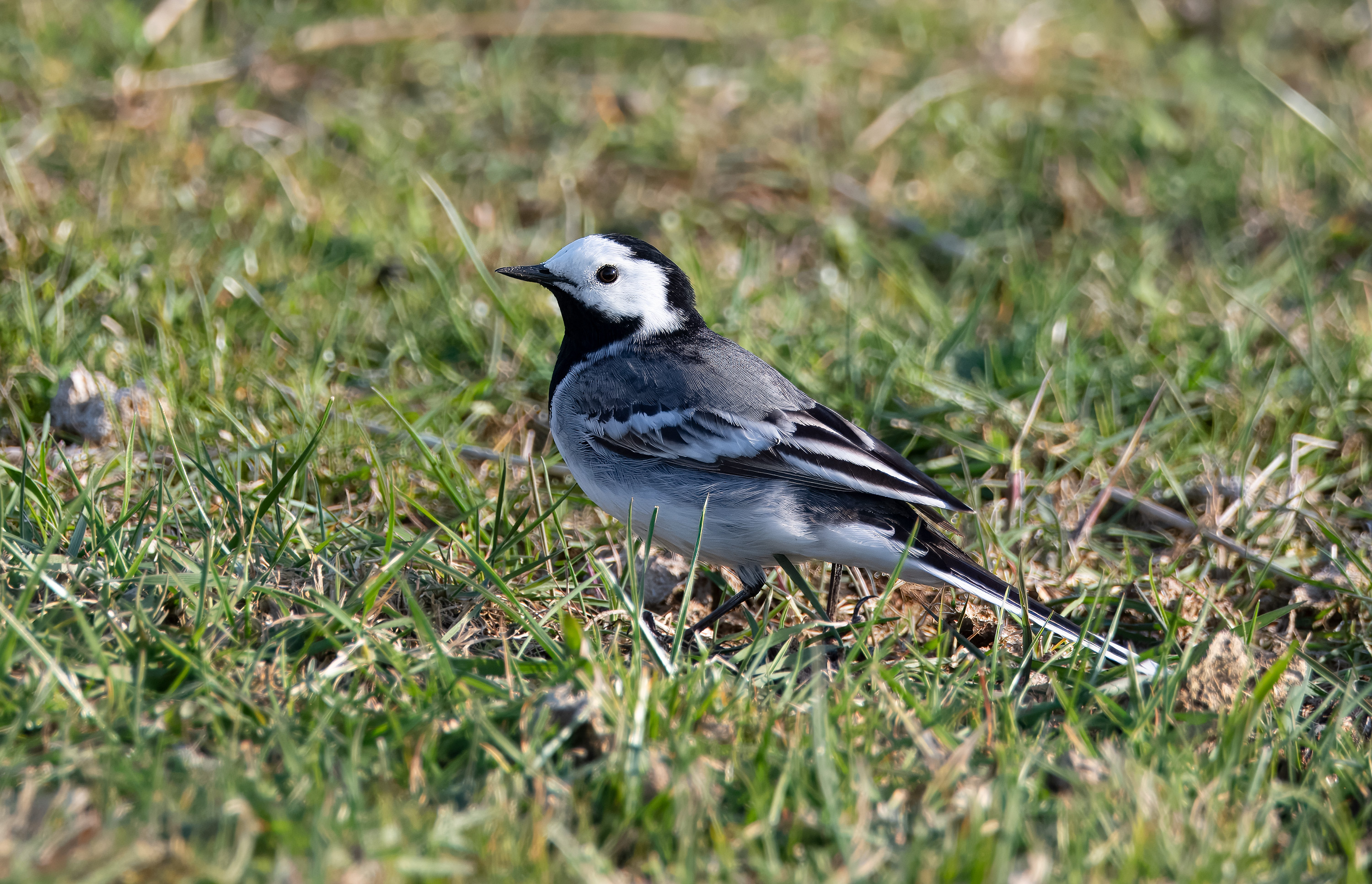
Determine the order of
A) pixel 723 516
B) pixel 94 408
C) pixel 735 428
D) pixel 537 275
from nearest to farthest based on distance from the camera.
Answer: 1. pixel 723 516
2. pixel 735 428
3. pixel 94 408
4. pixel 537 275

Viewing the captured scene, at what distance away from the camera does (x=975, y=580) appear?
356cm

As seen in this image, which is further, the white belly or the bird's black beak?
the bird's black beak

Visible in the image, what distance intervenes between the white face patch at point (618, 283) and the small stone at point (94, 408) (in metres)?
1.65

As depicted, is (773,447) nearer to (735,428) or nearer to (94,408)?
(735,428)

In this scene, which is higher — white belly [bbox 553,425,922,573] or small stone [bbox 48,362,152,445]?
small stone [bbox 48,362,152,445]

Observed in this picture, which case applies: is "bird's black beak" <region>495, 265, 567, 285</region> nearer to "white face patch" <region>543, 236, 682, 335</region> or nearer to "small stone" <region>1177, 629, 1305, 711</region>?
"white face patch" <region>543, 236, 682, 335</region>

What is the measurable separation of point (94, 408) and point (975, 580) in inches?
126

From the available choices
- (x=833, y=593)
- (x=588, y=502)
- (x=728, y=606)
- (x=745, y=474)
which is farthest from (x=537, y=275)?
(x=833, y=593)

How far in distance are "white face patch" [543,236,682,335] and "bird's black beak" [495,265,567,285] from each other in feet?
0.14

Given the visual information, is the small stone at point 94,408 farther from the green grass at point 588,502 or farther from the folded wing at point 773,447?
the folded wing at point 773,447

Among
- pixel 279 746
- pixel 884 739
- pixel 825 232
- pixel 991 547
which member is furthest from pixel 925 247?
pixel 279 746

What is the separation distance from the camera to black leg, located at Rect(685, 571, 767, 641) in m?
3.81

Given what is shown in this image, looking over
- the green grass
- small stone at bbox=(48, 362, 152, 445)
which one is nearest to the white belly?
the green grass

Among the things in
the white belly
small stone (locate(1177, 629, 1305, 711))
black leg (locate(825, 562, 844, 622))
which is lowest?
black leg (locate(825, 562, 844, 622))
